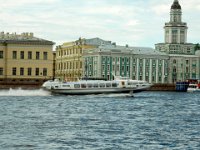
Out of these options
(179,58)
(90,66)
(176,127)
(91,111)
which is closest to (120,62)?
(90,66)

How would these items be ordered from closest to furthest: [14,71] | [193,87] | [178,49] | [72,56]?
[14,71]
[193,87]
[72,56]
[178,49]

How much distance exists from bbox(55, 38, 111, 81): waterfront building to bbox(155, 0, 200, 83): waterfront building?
47.4ft

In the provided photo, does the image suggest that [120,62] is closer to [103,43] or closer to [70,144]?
[103,43]

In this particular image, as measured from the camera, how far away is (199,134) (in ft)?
121

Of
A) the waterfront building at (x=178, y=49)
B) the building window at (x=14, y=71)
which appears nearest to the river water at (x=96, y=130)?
the building window at (x=14, y=71)

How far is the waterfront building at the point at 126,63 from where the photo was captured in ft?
465

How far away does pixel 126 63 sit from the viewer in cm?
14550

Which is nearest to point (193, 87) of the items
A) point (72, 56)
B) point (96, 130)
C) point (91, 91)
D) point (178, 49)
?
point (178, 49)

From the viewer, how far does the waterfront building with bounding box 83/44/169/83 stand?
14188 cm

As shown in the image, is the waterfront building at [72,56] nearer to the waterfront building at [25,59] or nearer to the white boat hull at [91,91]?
the waterfront building at [25,59]

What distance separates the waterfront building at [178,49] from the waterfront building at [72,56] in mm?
14447

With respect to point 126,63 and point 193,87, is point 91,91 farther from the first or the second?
point 126,63

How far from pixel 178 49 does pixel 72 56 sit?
82.7 ft

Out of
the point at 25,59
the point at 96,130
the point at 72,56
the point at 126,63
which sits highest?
the point at 72,56
